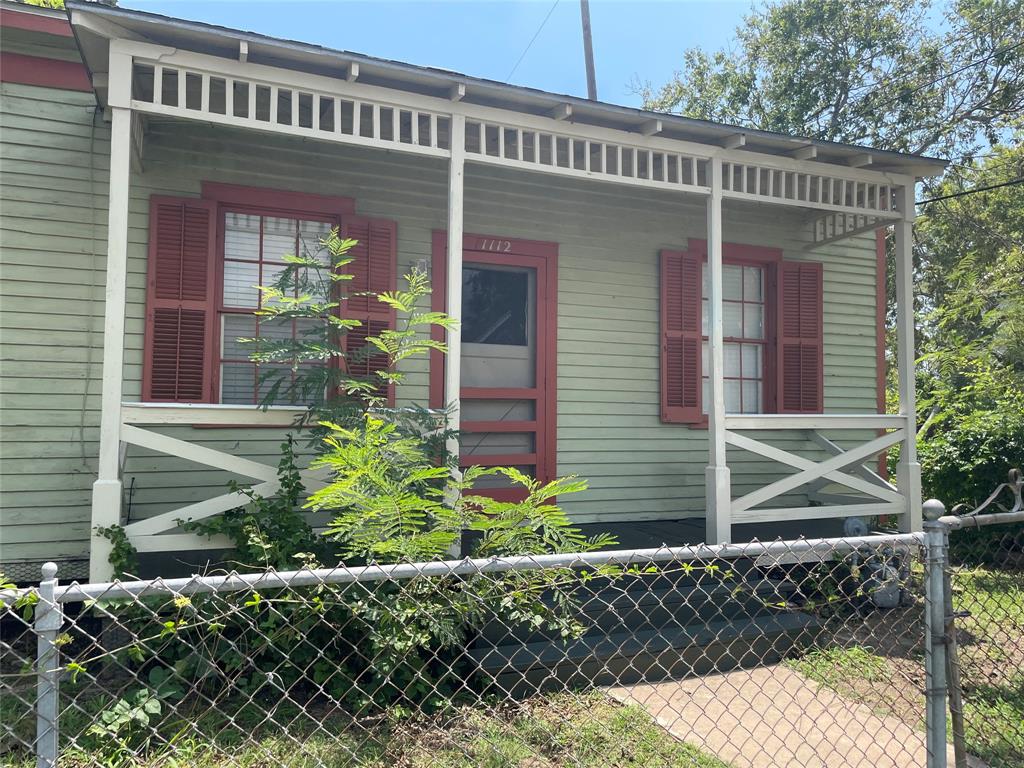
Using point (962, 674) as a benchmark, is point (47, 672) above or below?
above

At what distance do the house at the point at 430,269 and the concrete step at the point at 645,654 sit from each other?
94 centimetres

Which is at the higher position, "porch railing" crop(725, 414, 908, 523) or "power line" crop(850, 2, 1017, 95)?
"power line" crop(850, 2, 1017, 95)

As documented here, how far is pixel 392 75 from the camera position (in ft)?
14.9

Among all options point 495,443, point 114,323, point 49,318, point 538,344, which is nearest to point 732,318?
point 538,344

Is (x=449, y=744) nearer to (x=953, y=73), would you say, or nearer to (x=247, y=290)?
(x=247, y=290)

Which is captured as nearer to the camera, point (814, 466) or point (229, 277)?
point (229, 277)

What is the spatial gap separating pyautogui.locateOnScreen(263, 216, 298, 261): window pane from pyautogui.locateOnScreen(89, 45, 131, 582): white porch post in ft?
4.78

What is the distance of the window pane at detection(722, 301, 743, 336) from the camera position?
711 centimetres

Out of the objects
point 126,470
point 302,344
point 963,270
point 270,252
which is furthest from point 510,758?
point 963,270

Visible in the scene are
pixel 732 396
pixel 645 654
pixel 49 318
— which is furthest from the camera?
pixel 732 396

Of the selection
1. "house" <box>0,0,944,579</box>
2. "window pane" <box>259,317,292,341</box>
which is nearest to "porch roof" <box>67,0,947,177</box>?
"house" <box>0,0,944,579</box>

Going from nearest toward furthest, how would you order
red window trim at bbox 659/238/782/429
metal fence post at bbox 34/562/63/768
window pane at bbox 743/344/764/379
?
metal fence post at bbox 34/562/63/768 < red window trim at bbox 659/238/782/429 < window pane at bbox 743/344/764/379

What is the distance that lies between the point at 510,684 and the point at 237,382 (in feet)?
9.84

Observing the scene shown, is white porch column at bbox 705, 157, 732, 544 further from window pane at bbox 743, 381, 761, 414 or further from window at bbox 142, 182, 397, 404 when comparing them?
window at bbox 142, 182, 397, 404
